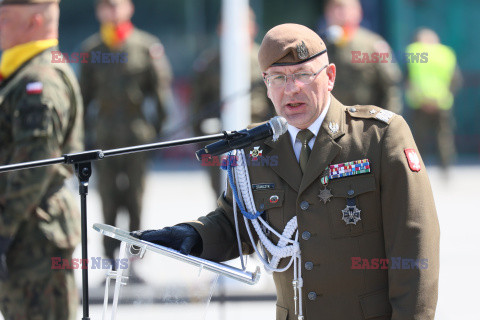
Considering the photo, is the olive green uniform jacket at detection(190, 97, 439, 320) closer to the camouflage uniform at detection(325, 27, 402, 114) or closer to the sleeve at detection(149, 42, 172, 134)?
the camouflage uniform at detection(325, 27, 402, 114)

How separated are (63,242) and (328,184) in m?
1.88

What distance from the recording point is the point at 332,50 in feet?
25.3

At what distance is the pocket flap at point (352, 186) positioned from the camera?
9.10 feet

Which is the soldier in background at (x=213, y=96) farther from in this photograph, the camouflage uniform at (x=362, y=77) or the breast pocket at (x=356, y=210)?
the breast pocket at (x=356, y=210)

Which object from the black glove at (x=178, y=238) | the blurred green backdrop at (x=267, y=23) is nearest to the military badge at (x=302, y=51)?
the black glove at (x=178, y=238)

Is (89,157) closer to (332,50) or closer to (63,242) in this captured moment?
(63,242)

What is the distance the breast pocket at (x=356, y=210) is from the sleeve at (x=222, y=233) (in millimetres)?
395

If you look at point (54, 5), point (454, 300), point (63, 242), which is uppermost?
point (54, 5)

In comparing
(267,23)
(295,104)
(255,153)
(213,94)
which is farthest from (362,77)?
(267,23)

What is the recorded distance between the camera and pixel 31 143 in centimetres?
410

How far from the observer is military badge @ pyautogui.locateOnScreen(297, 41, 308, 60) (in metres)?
2.78

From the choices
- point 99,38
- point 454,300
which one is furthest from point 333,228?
point 99,38

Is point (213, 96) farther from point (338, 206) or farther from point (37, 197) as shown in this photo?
point (338, 206)

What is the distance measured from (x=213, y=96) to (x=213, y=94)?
0.02 meters
